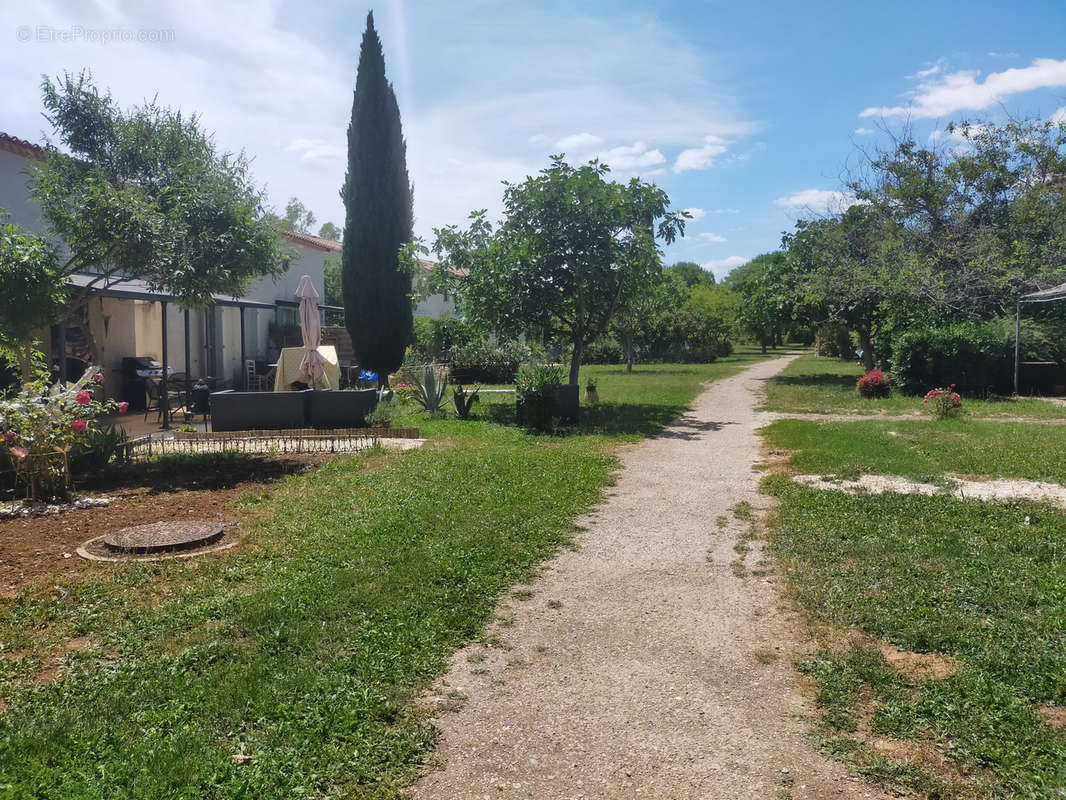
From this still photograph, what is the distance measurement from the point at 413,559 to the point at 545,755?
8.21ft

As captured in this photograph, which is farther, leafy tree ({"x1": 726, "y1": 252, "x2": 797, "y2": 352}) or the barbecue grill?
leafy tree ({"x1": 726, "y1": 252, "x2": 797, "y2": 352})

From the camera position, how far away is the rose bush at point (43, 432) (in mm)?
6977

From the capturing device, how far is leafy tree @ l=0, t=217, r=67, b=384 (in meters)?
7.73

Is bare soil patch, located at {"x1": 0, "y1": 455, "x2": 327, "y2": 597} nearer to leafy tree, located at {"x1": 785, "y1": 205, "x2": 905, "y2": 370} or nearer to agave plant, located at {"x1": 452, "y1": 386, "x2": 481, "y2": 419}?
agave plant, located at {"x1": 452, "y1": 386, "x2": 481, "y2": 419}

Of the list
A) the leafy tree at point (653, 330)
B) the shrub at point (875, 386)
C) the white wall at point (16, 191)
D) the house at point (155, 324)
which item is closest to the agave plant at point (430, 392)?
the house at point (155, 324)

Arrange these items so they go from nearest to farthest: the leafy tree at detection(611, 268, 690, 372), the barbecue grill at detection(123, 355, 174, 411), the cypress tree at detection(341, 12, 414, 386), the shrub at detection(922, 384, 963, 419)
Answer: the shrub at detection(922, 384, 963, 419), the barbecue grill at detection(123, 355, 174, 411), the cypress tree at detection(341, 12, 414, 386), the leafy tree at detection(611, 268, 690, 372)

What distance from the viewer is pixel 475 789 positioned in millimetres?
2881

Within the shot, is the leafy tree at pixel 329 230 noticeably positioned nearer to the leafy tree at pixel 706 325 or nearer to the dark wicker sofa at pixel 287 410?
the leafy tree at pixel 706 325

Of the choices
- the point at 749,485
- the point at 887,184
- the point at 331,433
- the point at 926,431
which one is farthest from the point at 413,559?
the point at 887,184

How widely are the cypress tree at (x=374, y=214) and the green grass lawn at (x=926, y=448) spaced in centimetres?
1121

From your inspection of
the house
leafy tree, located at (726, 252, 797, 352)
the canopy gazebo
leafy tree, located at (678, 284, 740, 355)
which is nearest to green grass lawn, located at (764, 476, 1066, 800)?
the house

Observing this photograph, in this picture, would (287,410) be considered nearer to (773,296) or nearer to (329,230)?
(773,296)

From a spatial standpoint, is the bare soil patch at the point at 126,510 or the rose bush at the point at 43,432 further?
the rose bush at the point at 43,432

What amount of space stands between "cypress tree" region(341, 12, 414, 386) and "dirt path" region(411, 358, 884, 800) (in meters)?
15.6
